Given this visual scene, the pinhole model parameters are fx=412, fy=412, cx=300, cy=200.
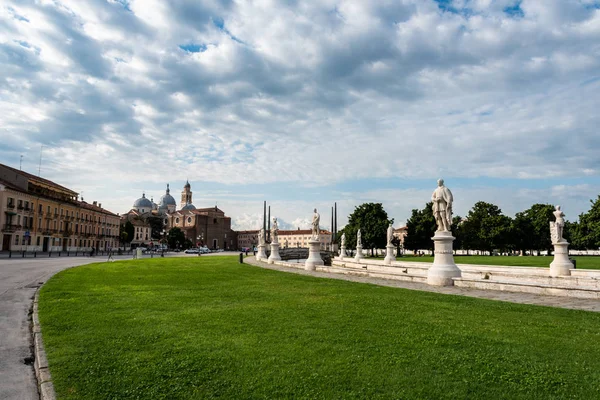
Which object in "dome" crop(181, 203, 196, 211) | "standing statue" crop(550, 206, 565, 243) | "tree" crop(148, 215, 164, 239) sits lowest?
"standing statue" crop(550, 206, 565, 243)

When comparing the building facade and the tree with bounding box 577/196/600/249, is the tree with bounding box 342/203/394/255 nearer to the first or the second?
the tree with bounding box 577/196/600/249

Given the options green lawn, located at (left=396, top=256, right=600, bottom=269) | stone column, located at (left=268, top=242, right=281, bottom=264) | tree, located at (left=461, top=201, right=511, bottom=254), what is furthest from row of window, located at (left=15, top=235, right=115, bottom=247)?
tree, located at (left=461, top=201, right=511, bottom=254)

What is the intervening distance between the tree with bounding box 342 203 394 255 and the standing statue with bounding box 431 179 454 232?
54.5 meters

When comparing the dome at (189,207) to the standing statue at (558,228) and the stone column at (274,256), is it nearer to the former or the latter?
the stone column at (274,256)

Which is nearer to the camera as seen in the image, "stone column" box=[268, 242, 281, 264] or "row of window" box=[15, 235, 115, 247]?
"stone column" box=[268, 242, 281, 264]

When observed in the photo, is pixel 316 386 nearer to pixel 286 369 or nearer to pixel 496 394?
pixel 286 369

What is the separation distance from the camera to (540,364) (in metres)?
5.01

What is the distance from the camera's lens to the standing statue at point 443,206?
15.8m

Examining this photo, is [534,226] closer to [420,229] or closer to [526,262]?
[420,229]

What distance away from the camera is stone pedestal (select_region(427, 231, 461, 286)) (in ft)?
47.5

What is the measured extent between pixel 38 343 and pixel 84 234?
81498 millimetres

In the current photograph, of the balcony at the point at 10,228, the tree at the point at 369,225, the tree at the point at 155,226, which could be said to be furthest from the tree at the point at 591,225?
A: the tree at the point at 155,226

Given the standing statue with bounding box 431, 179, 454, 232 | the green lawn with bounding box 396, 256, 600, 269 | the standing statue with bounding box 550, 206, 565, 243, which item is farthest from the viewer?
the green lawn with bounding box 396, 256, 600, 269

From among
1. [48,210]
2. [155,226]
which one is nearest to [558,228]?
[48,210]
